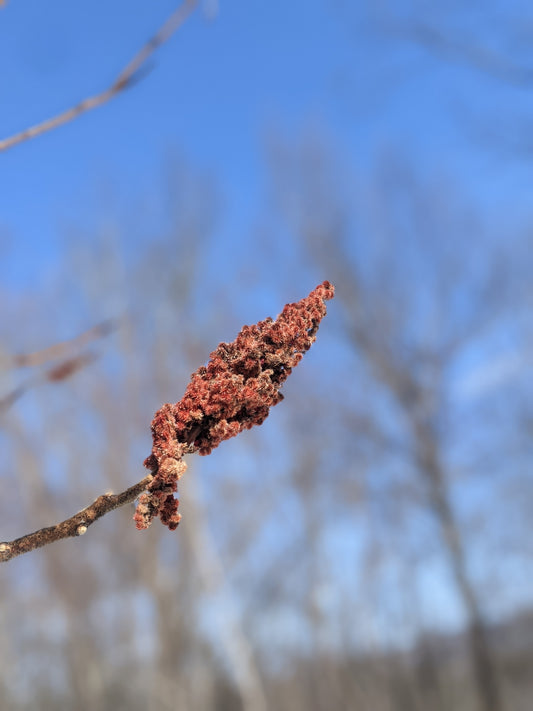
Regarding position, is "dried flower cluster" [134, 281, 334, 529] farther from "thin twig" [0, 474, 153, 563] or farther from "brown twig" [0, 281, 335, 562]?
"thin twig" [0, 474, 153, 563]

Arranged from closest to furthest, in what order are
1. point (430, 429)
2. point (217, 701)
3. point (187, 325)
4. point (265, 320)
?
1. point (265, 320)
2. point (430, 429)
3. point (187, 325)
4. point (217, 701)

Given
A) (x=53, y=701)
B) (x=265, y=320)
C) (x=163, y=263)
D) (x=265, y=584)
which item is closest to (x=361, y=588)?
(x=265, y=584)

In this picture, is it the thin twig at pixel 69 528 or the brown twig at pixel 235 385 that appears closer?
the thin twig at pixel 69 528

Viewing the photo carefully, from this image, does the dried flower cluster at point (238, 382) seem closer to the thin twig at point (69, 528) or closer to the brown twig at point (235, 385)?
the brown twig at point (235, 385)

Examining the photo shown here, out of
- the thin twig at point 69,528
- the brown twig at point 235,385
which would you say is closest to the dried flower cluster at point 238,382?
the brown twig at point 235,385

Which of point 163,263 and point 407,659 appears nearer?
point 163,263

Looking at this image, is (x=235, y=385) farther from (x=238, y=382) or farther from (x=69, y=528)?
(x=69, y=528)

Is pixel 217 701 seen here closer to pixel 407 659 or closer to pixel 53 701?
pixel 53 701
